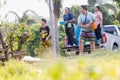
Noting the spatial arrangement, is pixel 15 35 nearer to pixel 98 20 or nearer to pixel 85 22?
pixel 85 22

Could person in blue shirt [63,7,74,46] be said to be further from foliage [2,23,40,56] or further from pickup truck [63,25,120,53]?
foliage [2,23,40,56]

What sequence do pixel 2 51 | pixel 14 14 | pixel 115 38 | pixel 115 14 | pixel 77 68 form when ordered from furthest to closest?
pixel 115 14 → pixel 14 14 → pixel 115 38 → pixel 2 51 → pixel 77 68

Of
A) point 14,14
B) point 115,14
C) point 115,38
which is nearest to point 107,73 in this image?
point 115,38

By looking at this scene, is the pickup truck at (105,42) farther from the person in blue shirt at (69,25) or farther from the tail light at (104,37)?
the person in blue shirt at (69,25)

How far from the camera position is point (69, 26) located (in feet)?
A: 47.3

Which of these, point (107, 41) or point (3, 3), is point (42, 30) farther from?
point (107, 41)

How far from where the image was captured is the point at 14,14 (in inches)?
768

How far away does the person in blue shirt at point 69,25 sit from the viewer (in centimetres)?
1357

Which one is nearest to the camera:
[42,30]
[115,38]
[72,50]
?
[42,30]

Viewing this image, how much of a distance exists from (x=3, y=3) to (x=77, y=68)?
12.0m

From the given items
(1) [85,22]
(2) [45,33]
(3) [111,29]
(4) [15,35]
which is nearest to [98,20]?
(2) [45,33]

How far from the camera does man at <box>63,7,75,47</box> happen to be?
13569 millimetres

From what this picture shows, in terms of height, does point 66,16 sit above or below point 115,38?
above

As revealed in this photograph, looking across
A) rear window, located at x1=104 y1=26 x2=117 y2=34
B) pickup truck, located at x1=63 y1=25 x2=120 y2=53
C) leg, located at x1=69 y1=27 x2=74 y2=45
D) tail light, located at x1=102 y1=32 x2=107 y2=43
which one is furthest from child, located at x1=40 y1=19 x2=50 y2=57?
rear window, located at x1=104 y1=26 x2=117 y2=34
